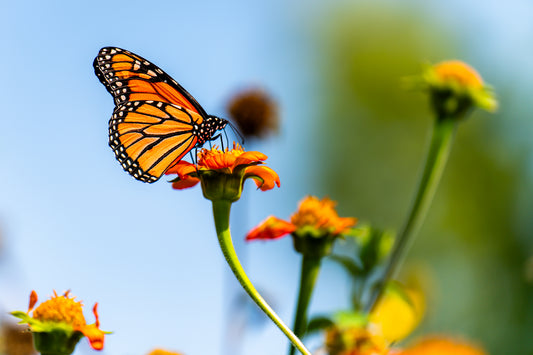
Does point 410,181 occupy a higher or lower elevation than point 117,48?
lower

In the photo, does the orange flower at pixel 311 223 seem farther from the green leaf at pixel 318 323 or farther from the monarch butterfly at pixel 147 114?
the monarch butterfly at pixel 147 114

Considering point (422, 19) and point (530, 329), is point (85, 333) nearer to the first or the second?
point (530, 329)

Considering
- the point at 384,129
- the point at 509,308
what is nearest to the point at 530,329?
the point at 509,308

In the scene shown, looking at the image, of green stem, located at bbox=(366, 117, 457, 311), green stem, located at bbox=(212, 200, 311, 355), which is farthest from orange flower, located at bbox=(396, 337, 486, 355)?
green stem, located at bbox=(366, 117, 457, 311)

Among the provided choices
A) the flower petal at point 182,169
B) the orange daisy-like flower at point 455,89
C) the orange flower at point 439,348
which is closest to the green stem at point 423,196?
the orange daisy-like flower at point 455,89

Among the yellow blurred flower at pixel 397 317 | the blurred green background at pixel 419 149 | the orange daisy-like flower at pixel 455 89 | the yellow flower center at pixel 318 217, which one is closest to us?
the yellow flower center at pixel 318 217

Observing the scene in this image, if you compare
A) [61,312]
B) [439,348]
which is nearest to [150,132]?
[61,312]
